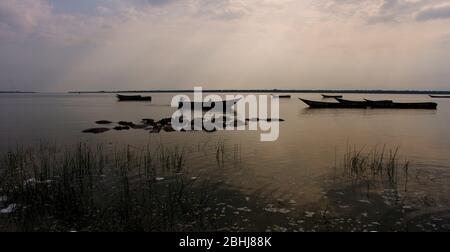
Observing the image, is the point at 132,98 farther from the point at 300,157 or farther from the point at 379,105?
the point at 300,157

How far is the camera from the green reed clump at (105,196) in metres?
9.29

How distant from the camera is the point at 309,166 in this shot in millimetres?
17016

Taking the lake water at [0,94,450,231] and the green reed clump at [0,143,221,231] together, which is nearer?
the green reed clump at [0,143,221,231]

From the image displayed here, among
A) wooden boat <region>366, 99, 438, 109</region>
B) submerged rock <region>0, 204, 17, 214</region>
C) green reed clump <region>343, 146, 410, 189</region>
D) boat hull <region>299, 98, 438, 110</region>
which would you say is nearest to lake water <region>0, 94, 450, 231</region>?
green reed clump <region>343, 146, 410, 189</region>

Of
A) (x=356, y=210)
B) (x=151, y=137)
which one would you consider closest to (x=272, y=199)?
(x=356, y=210)

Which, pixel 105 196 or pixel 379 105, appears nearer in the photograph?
pixel 105 196

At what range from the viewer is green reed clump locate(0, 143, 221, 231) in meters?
9.29

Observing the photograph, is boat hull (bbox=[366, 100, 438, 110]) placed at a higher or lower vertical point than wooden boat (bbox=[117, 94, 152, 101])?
lower

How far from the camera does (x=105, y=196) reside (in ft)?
37.6

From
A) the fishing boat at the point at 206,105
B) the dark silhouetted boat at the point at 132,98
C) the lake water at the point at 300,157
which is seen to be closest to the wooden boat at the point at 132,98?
the dark silhouetted boat at the point at 132,98

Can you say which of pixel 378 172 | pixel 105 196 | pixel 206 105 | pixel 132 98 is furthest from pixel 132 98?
pixel 105 196

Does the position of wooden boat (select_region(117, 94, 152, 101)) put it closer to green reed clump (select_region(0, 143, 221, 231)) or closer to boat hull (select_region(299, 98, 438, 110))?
boat hull (select_region(299, 98, 438, 110))

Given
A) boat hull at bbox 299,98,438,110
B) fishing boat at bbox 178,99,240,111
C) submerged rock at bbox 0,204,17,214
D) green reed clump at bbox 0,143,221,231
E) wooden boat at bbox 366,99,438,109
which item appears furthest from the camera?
boat hull at bbox 299,98,438,110
